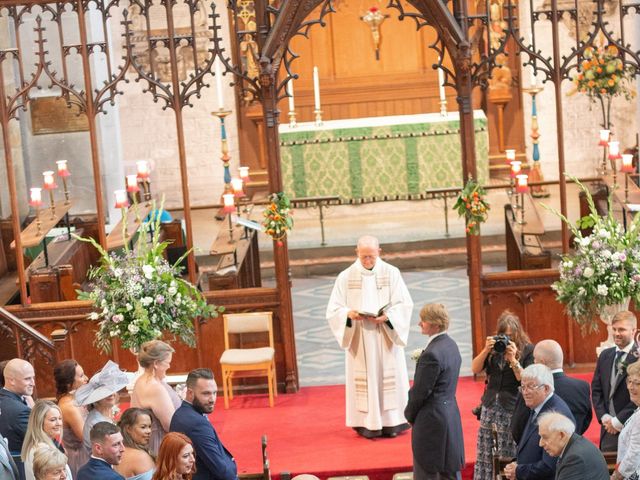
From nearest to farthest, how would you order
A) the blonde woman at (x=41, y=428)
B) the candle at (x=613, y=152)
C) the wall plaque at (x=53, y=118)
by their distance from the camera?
the blonde woman at (x=41, y=428) → the candle at (x=613, y=152) → the wall plaque at (x=53, y=118)

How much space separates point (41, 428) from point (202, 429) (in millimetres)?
947

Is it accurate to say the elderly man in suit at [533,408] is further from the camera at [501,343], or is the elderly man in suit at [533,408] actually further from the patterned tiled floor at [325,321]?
the patterned tiled floor at [325,321]

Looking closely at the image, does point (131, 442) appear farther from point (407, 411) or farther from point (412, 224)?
point (412, 224)

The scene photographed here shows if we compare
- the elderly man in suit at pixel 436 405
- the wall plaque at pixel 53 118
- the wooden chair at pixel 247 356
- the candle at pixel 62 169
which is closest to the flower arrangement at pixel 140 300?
the wooden chair at pixel 247 356

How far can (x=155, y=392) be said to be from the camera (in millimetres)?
7660

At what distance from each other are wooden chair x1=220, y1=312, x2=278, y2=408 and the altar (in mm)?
6327

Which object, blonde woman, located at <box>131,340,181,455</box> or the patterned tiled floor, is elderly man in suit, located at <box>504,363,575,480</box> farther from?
the patterned tiled floor

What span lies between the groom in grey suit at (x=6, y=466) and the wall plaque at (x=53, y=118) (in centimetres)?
826

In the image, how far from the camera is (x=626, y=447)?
6.82 meters

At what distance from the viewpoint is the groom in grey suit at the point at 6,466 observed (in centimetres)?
691

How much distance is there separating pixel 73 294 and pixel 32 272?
55 cm

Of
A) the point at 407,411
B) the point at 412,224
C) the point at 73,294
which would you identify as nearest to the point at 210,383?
the point at 407,411

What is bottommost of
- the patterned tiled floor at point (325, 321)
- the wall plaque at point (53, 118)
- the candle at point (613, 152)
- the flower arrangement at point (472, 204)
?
the patterned tiled floor at point (325, 321)

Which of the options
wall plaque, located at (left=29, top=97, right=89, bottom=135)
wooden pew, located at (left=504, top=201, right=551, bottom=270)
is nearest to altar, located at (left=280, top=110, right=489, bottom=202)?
wooden pew, located at (left=504, top=201, right=551, bottom=270)
